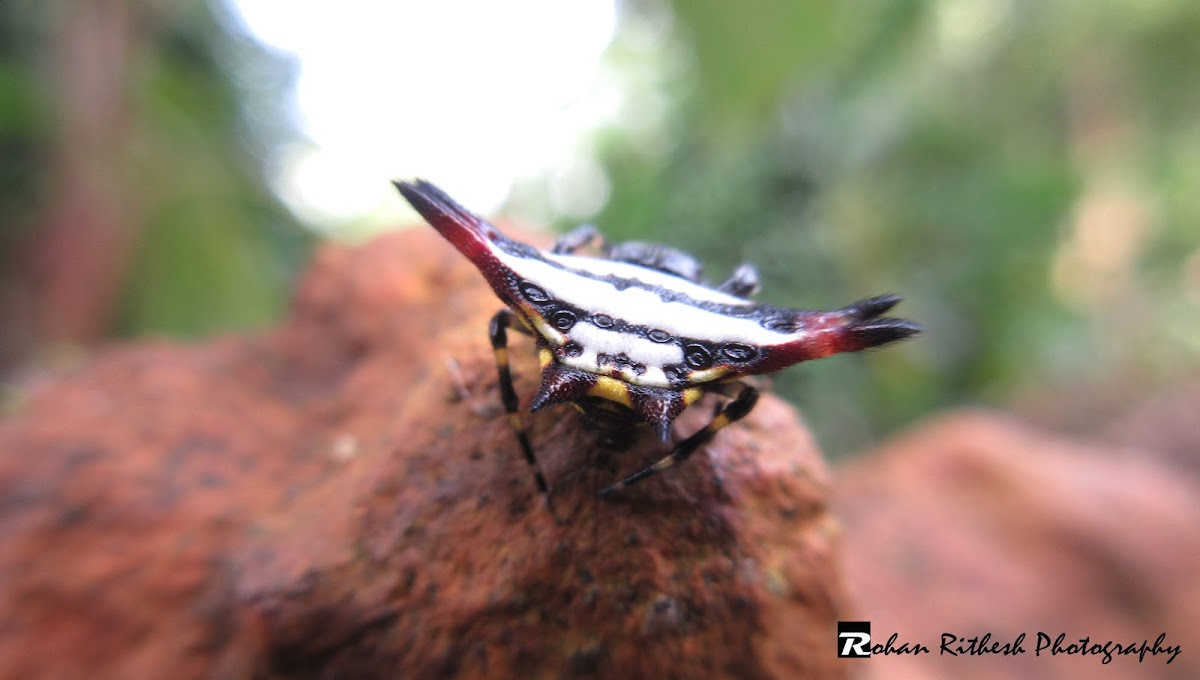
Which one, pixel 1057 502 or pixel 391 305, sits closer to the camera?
pixel 391 305

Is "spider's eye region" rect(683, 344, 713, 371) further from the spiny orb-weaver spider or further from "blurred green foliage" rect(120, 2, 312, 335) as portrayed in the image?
"blurred green foliage" rect(120, 2, 312, 335)

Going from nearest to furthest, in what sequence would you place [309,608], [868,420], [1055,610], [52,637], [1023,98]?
[309,608], [52,637], [1055,610], [868,420], [1023,98]

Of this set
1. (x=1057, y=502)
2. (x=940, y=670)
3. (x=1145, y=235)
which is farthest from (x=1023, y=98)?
(x=940, y=670)

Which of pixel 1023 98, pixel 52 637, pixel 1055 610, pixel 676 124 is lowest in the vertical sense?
pixel 52 637

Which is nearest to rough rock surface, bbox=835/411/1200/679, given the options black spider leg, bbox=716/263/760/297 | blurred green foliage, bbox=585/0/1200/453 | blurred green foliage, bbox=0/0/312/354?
blurred green foliage, bbox=585/0/1200/453

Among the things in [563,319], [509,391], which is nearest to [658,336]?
[563,319]

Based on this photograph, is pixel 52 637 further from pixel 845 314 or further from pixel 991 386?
pixel 991 386

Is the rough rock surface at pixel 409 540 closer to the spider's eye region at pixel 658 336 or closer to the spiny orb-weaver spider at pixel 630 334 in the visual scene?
the spiny orb-weaver spider at pixel 630 334
